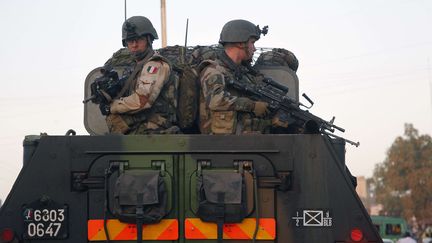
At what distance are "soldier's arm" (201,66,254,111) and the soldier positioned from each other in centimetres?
28

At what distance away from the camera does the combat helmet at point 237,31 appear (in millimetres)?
8336

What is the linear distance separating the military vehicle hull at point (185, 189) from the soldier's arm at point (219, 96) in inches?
46.3

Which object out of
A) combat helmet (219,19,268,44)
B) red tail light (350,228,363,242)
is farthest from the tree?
red tail light (350,228,363,242)

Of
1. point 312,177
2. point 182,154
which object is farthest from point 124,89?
point 312,177

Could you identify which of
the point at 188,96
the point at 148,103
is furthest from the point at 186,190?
the point at 188,96

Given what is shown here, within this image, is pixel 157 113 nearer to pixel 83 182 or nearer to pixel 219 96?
pixel 219 96

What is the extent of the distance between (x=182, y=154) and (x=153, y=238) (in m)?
0.62

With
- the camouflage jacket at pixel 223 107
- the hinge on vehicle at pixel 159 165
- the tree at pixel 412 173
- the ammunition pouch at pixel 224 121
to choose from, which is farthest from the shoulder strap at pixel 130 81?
the tree at pixel 412 173

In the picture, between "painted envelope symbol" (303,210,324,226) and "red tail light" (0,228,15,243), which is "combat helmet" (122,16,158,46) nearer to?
"red tail light" (0,228,15,243)

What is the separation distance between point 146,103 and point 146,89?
112mm

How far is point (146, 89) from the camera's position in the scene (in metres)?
7.47

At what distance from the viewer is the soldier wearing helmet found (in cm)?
774

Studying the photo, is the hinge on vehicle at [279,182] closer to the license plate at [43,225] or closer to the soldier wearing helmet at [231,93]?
the soldier wearing helmet at [231,93]

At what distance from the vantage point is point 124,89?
25.4 ft
